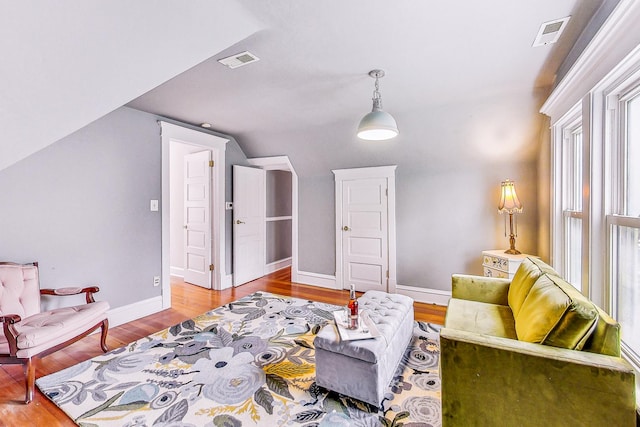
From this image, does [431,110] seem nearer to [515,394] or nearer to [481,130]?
[481,130]

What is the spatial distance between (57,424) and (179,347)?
92 centimetres

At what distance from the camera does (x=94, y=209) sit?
2.91 meters

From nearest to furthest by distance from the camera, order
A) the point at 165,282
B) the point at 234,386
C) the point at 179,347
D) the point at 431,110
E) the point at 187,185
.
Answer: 1. the point at 234,386
2. the point at 179,347
3. the point at 431,110
4. the point at 165,282
5. the point at 187,185

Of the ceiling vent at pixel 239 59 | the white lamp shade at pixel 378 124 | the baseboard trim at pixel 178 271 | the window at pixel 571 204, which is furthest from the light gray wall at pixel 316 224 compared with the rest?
the window at pixel 571 204

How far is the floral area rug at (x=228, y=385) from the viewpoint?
172 centimetres

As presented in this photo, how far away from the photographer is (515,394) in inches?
51.8

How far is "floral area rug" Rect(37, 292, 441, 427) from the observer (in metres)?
1.72

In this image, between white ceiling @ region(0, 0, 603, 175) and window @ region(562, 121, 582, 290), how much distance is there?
0.54 metres

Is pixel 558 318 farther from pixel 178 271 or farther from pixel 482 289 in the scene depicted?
pixel 178 271

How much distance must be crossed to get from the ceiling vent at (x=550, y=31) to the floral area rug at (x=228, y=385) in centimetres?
240

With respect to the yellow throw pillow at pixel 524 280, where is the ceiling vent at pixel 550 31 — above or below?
above

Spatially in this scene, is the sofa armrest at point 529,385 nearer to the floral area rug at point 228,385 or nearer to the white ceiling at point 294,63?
the floral area rug at point 228,385

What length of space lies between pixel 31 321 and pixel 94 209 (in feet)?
3.66

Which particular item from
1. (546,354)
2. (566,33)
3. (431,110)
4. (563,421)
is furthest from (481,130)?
(563,421)
